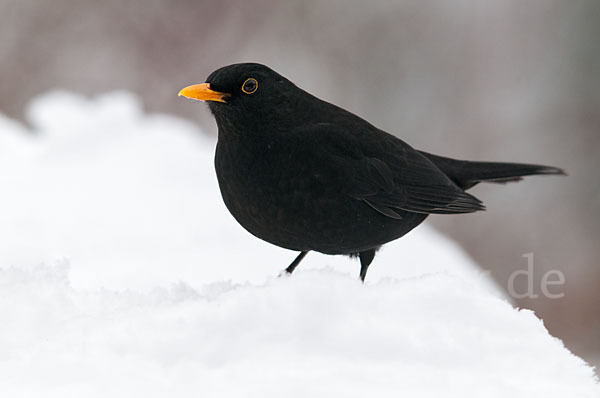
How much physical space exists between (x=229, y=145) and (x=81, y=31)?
6.40 m

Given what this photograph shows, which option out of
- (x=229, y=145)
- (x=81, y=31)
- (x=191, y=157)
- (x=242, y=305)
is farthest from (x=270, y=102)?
(x=81, y=31)

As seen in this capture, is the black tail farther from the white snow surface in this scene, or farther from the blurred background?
the blurred background

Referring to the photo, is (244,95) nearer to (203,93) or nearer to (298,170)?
(203,93)

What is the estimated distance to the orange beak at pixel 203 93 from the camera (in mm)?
2973

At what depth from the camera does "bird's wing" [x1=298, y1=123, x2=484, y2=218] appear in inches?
126

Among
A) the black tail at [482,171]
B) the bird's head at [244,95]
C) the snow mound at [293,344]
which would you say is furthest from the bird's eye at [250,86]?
the black tail at [482,171]

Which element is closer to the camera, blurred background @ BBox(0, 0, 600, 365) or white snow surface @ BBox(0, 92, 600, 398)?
white snow surface @ BBox(0, 92, 600, 398)

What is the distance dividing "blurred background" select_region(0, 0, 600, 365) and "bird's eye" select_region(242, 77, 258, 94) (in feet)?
16.6

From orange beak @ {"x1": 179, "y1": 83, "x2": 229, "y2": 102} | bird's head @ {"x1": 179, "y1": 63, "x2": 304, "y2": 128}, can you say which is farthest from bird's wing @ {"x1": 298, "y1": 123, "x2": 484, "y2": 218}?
orange beak @ {"x1": 179, "y1": 83, "x2": 229, "y2": 102}

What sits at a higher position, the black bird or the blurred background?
the blurred background

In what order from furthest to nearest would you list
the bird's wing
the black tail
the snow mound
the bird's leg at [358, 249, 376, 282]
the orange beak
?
the black tail → the bird's leg at [358, 249, 376, 282] → the bird's wing → the orange beak → the snow mound

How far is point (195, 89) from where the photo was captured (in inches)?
119

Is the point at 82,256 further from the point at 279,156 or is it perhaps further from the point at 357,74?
the point at 357,74

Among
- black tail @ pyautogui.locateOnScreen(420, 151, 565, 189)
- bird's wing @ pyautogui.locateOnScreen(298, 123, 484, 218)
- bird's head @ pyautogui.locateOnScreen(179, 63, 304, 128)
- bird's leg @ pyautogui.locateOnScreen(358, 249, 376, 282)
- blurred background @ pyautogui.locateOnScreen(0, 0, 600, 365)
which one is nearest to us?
bird's head @ pyautogui.locateOnScreen(179, 63, 304, 128)
